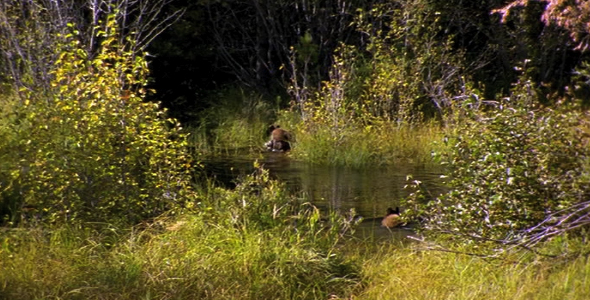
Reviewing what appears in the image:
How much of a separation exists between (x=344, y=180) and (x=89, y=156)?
6721 millimetres

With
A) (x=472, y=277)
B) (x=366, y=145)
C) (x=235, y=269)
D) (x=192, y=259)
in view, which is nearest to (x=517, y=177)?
(x=472, y=277)

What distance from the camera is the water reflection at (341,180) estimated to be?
1189 cm

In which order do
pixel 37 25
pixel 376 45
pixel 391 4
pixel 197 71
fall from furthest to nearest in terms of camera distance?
pixel 197 71 → pixel 391 4 → pixel 376 45 → pixel 37 25

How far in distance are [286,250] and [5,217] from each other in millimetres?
2555

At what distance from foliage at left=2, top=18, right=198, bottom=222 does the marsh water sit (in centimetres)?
236

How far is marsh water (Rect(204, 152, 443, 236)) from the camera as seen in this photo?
1166 cm

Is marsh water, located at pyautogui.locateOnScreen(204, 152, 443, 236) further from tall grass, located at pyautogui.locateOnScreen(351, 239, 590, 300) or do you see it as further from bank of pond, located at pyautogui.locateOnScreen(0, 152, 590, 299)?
tall grass, located at pyautogui.locateOnScreen(351, 239, 590, 300)

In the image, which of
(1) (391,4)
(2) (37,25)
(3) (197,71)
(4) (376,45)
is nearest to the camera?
(2) (37,25)

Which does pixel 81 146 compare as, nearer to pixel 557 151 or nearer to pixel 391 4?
pixel 557 151

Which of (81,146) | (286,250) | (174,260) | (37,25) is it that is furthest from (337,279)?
(37,25)

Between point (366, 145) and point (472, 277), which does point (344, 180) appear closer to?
point (366, 145)

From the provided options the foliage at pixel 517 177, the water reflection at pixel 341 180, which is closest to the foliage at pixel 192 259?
the foliage at pixel 517 177

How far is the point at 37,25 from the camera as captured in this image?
11.7m

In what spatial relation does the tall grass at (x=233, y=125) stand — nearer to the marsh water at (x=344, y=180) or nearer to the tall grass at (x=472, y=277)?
the marsh water at (x=344, y=180)
